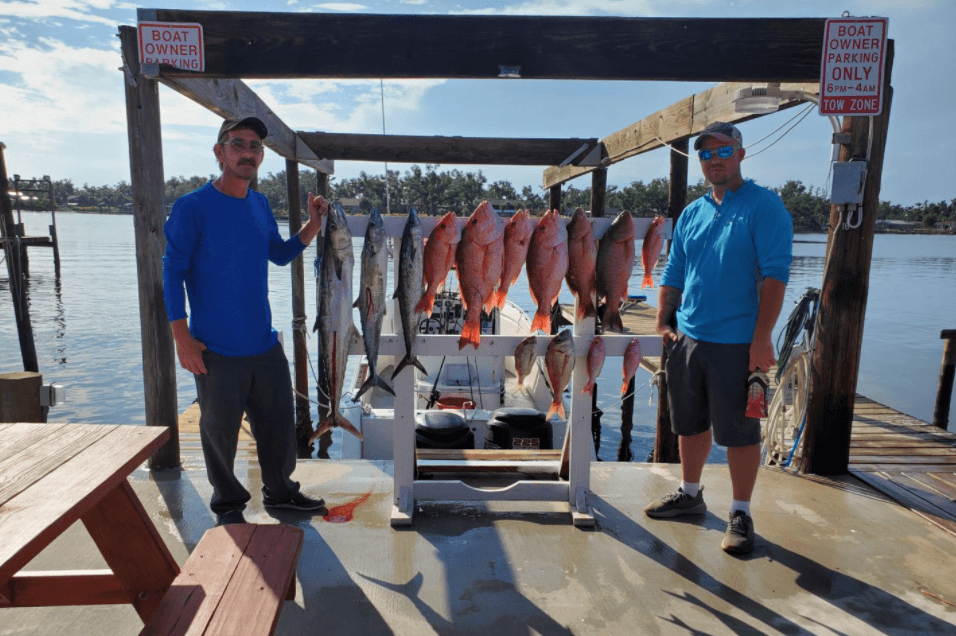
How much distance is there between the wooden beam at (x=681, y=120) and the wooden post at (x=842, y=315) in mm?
463

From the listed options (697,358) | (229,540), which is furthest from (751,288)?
(229,540)

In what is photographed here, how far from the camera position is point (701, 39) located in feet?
11.6

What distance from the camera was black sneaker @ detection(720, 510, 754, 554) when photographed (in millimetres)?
3041

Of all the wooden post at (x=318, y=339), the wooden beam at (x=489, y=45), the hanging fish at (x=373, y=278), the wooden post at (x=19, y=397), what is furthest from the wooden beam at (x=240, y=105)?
the wooden post at (x=19, y=397)

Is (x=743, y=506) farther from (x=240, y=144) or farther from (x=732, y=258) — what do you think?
(x=240, y=144)

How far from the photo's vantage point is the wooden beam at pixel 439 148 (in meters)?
7.28

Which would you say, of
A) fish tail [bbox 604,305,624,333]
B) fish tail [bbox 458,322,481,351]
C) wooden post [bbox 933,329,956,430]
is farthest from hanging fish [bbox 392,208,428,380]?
wooden post [bbox 933,329,956,430]

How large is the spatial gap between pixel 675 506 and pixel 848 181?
227 centimetres

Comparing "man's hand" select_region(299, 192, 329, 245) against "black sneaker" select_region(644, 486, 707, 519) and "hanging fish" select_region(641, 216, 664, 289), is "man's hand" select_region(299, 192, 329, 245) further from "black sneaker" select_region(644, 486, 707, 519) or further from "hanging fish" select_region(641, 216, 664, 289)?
"black sneaker" select_region(644, 486, 707, 519)

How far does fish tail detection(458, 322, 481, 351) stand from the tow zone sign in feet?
7.29

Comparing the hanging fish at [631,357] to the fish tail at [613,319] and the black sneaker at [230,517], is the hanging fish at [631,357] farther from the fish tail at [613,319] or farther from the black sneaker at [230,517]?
the black sneaker at [230,517]

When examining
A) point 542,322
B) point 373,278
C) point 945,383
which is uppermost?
point 373,278

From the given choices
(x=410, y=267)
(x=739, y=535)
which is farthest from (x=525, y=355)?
(x=739, y=535)

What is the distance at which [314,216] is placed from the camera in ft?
9.96
